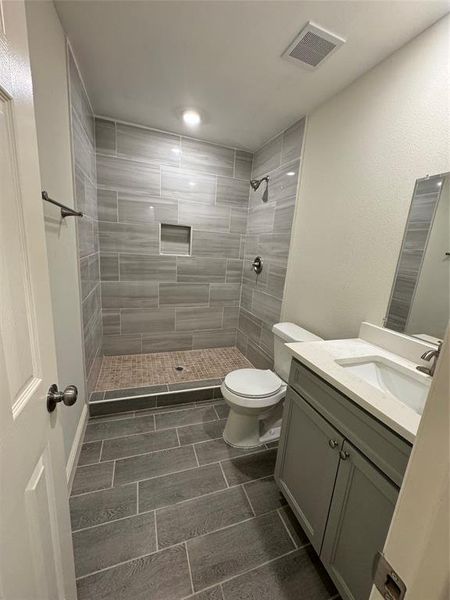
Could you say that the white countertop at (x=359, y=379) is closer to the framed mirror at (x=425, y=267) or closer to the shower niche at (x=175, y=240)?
the framed mirror at (x=425, y=267)

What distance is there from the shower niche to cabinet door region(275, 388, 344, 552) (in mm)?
1916

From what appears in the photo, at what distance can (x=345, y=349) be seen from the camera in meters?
1.24

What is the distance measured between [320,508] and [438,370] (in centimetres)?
109

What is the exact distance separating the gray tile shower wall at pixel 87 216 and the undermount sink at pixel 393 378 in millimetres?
1761

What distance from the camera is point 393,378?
45.8 inches

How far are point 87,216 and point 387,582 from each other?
2.29m

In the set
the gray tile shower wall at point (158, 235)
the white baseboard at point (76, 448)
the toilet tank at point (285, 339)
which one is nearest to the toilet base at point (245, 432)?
the toilet tank at point (285, 339)

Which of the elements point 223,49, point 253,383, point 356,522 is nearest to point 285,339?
point 253,383

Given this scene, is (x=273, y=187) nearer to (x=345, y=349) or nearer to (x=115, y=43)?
(x=115, y=43)

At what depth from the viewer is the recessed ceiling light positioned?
192cm

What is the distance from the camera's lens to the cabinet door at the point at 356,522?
0.79 meters

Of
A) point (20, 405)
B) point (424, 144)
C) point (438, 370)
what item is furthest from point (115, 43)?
point (438, 370)

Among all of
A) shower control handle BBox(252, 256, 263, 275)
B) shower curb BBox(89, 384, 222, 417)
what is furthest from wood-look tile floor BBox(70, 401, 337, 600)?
shower control handle BBox(252, 256, 263, 275)

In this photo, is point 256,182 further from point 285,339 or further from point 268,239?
point 285,339
